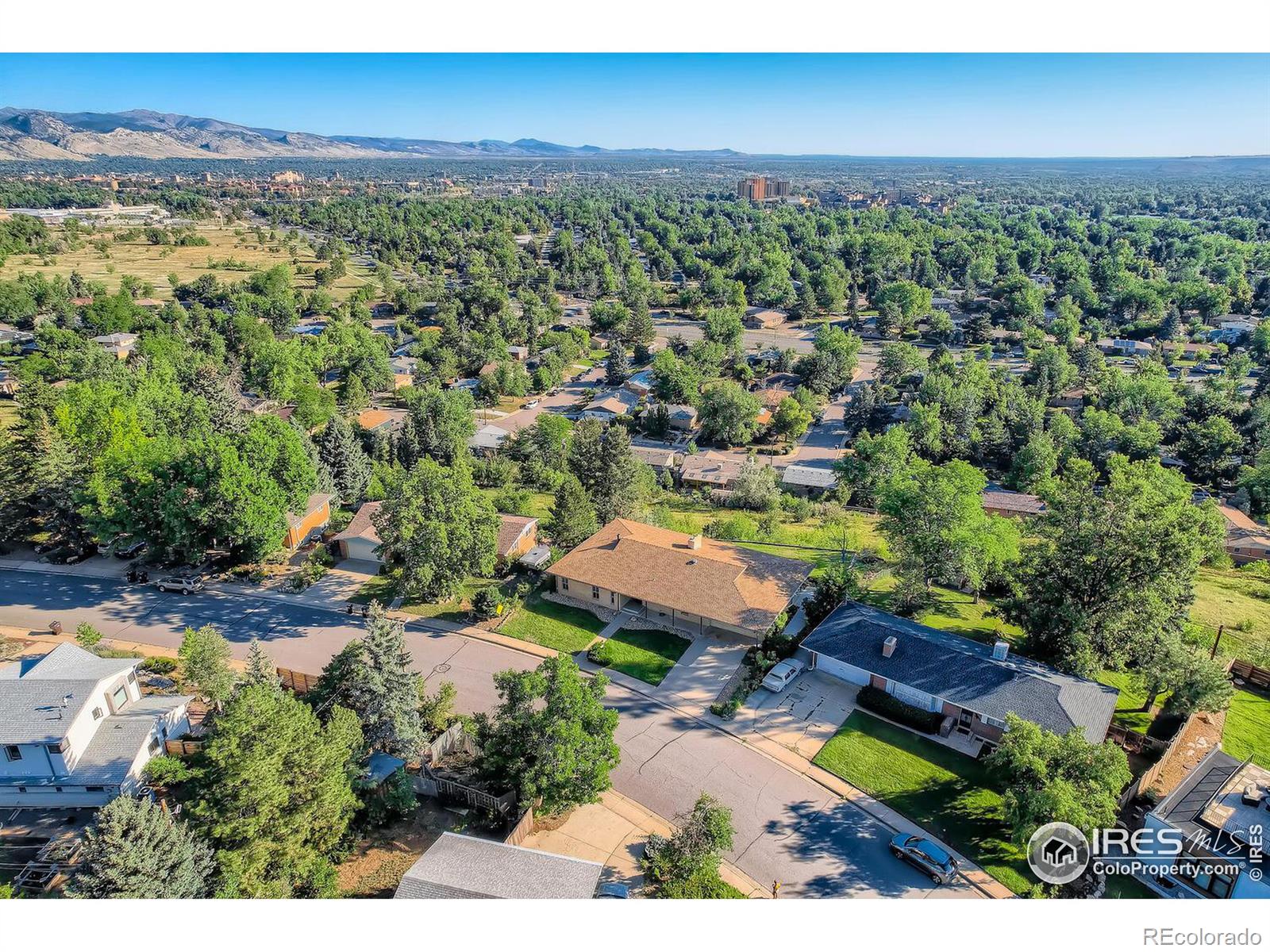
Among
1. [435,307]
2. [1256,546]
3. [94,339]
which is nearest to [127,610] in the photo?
[94,339]

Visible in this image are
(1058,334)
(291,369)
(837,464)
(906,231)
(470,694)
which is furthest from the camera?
(906,231)

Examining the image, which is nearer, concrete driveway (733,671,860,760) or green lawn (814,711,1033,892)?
green lawn (814,711,1033,892)

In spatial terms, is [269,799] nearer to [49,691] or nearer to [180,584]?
[49,691]

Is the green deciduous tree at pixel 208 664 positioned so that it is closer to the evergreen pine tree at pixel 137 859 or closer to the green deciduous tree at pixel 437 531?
the evergreen pine tree at pixel 137 859

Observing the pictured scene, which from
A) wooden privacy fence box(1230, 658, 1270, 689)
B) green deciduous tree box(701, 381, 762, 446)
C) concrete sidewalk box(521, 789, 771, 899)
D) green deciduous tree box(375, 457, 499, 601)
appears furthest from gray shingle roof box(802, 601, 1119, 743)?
green deciduous tree box(701, 381, 762, 446)

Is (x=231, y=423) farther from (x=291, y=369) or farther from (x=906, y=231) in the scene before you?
(x=906, y=231)

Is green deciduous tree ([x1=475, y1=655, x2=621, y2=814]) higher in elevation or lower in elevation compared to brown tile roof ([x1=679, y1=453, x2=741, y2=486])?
higher

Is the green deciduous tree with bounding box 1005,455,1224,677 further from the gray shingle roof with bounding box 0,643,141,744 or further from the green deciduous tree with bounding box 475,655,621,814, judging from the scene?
the gray shingle roof with bounding box 0,643,141,744
